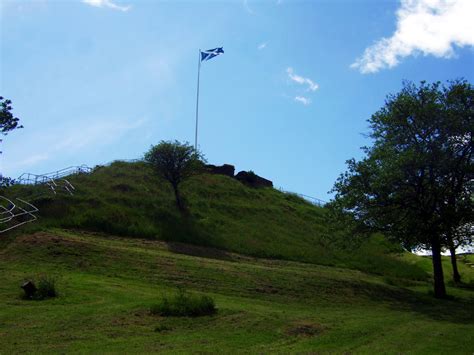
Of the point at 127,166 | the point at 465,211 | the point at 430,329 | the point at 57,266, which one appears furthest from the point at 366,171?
the point at 127,166

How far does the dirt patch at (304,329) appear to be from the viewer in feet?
42.3

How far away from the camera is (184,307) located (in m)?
14.1

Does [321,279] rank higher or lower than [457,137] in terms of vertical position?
lower

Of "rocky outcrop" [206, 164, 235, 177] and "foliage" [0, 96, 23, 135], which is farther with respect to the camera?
"rocky outcrop" [206, 164, 235, 177]

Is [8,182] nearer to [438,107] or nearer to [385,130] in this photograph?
[385,130]

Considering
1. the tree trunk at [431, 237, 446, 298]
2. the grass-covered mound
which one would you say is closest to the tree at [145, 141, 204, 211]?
the grass-covered mound

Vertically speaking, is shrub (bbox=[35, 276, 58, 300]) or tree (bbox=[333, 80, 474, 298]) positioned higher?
tree (bbox=[333, 80, 474, 298])

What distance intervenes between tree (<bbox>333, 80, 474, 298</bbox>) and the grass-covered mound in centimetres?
277

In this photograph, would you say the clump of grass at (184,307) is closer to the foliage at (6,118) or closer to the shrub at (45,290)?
the shrub at (45,290)

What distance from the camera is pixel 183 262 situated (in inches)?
947

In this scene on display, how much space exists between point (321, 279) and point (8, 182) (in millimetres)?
27753

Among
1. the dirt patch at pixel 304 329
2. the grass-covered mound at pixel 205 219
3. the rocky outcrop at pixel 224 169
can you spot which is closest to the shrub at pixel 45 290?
the dirt patch at pixel 304 329

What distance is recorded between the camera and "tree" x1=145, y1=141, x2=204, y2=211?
1503 inches

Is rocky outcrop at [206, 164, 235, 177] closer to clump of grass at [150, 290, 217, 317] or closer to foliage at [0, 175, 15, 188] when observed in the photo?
foliage at [0, 175, 15, 188]
